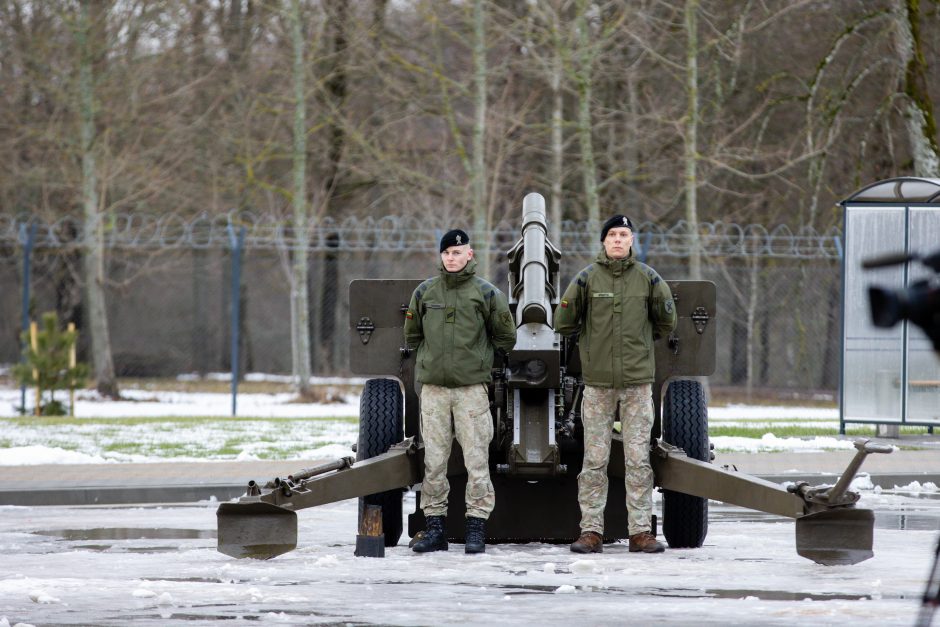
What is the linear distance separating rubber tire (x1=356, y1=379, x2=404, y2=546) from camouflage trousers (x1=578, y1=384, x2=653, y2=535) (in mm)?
1191

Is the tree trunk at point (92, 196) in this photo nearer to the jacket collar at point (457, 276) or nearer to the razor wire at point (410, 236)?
the razor wire at point (410, 236)

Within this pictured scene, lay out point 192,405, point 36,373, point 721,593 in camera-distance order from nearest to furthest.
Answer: point 721,593 → point 36,373 → point 192,405

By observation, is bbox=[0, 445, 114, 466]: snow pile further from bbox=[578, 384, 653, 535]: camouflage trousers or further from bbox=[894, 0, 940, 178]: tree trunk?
bbox=[894, 0, 940, 178]: tree trunk

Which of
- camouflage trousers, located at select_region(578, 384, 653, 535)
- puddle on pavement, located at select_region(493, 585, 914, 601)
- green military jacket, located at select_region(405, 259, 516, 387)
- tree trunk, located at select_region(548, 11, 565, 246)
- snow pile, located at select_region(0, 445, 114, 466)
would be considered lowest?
puddle on pavement, located at select_region(493, 585, 914, 601)

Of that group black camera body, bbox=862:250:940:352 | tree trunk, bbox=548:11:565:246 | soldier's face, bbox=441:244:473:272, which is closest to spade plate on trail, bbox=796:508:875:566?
soldier's face, bbox=441:244:473:272

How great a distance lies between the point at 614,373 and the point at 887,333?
376 inches

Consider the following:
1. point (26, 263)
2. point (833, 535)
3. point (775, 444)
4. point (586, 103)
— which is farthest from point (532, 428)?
point (586, 103)

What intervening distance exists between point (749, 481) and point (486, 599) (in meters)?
1.87

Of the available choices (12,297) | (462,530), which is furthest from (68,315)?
(462,530)

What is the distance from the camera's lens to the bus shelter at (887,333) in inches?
683

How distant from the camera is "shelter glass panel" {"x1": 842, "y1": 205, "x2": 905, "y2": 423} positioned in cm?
1752

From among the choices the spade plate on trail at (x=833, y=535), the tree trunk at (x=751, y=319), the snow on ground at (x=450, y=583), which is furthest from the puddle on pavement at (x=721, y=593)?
the tree trunk at (x=751, y=319)

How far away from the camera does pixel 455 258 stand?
29.9 feet

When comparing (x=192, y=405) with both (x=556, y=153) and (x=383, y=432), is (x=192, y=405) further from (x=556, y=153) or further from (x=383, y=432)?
(x=383, y=432)
